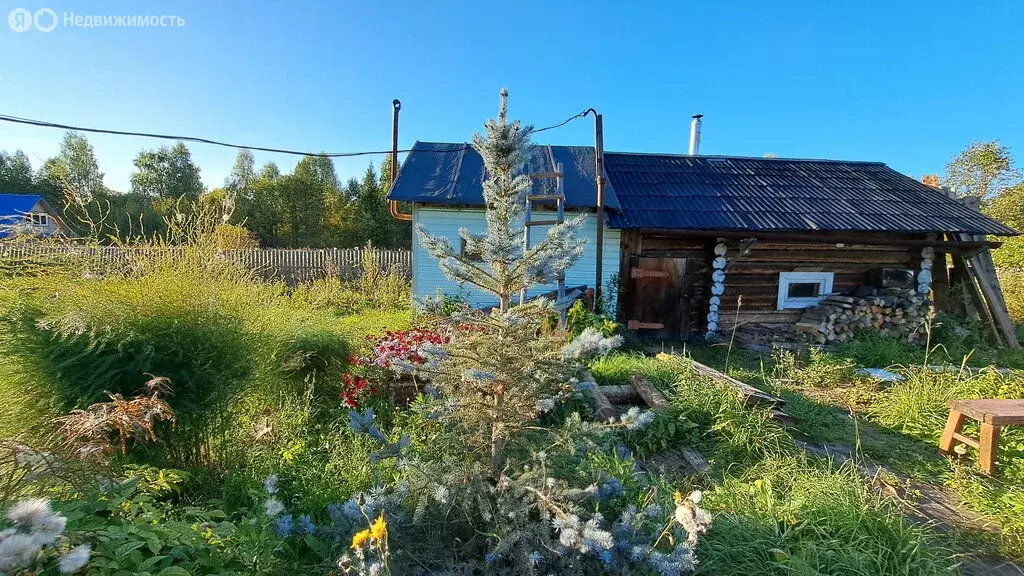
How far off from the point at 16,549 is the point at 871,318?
9884 mm

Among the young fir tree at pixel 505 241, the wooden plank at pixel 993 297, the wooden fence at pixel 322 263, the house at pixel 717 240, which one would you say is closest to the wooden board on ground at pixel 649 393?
the young fir tree at pixel 505 241

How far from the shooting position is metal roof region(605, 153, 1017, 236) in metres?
7.26

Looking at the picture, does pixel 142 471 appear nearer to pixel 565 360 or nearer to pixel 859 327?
pixel 565 360

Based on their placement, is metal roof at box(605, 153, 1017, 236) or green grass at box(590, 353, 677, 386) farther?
metal roof at box(605, 153, 1017, 236)

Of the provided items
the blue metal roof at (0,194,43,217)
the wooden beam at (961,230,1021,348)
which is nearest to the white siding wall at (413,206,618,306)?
the wooden beam at (961,230,1021,348)

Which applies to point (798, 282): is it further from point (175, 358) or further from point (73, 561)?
point (73, 561)

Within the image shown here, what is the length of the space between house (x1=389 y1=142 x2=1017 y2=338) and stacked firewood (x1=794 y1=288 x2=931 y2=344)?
1.84 feet

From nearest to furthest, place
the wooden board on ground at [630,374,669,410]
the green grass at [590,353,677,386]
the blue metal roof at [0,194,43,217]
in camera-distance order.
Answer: the wooden board on ground at [630,374,669,410], the green grass at [590,353,677,386], the blue metal roof at [0,194,43,217]

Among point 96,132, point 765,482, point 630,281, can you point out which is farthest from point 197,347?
point 630,281

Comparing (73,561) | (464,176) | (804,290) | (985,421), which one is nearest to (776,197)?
(804,290)

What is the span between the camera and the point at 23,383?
232 centimetres

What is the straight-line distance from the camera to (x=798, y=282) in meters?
7.83

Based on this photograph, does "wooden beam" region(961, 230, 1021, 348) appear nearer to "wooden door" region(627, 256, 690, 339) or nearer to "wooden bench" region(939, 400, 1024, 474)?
"wooden door" region(627, 256, 690, 339)

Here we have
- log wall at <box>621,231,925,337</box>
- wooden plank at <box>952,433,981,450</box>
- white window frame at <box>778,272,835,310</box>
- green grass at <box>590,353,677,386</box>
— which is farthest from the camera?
white window frame at <box>778,272,835,310</box>
